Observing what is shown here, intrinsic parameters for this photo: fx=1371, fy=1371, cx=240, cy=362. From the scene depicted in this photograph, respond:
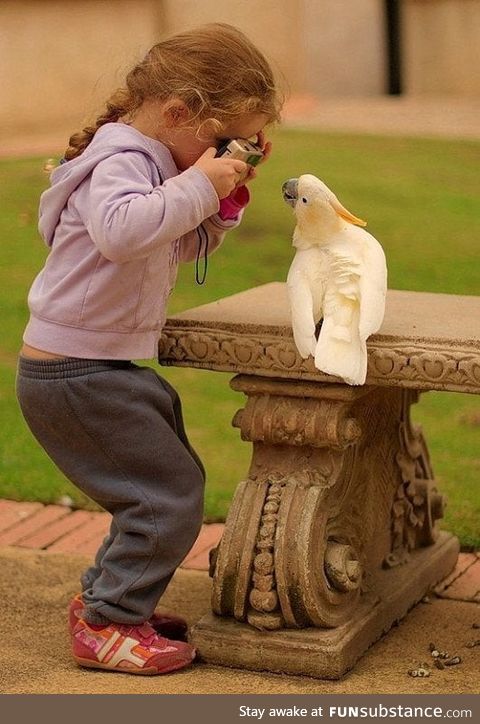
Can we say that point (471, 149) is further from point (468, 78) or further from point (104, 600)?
point (104, 600)

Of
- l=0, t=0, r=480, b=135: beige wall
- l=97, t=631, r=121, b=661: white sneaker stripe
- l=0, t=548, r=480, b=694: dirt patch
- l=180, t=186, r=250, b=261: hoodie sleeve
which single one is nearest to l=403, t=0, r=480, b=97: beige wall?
l=0, t=0, r=480, b=135: beige wall

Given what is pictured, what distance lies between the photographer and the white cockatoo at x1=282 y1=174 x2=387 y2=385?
3.16 m

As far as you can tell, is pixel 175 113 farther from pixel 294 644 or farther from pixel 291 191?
pixel 294 644

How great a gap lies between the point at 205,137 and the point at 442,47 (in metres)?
10.9

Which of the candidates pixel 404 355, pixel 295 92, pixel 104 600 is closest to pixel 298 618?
pixel 104 600

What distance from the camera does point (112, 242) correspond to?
3027mm

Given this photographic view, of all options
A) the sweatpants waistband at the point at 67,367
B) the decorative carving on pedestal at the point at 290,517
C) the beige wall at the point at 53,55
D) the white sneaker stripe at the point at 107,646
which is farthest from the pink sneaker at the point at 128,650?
the beige wall at the point at 53,55

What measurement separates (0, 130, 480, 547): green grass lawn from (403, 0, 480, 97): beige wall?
3628mm

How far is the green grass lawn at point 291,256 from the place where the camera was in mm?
5023

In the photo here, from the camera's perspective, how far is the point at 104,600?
3305 mm

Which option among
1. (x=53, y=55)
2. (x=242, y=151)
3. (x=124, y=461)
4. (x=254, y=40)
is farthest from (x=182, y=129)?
(x=254, y=40)

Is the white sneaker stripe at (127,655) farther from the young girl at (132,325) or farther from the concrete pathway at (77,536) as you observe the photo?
the concrete pathway at (77,536)

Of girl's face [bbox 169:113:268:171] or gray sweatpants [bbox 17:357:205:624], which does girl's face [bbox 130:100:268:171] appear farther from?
Answer: gray sweatpants [bbox 17:357:205:624]

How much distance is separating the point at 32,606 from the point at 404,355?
1345mm
